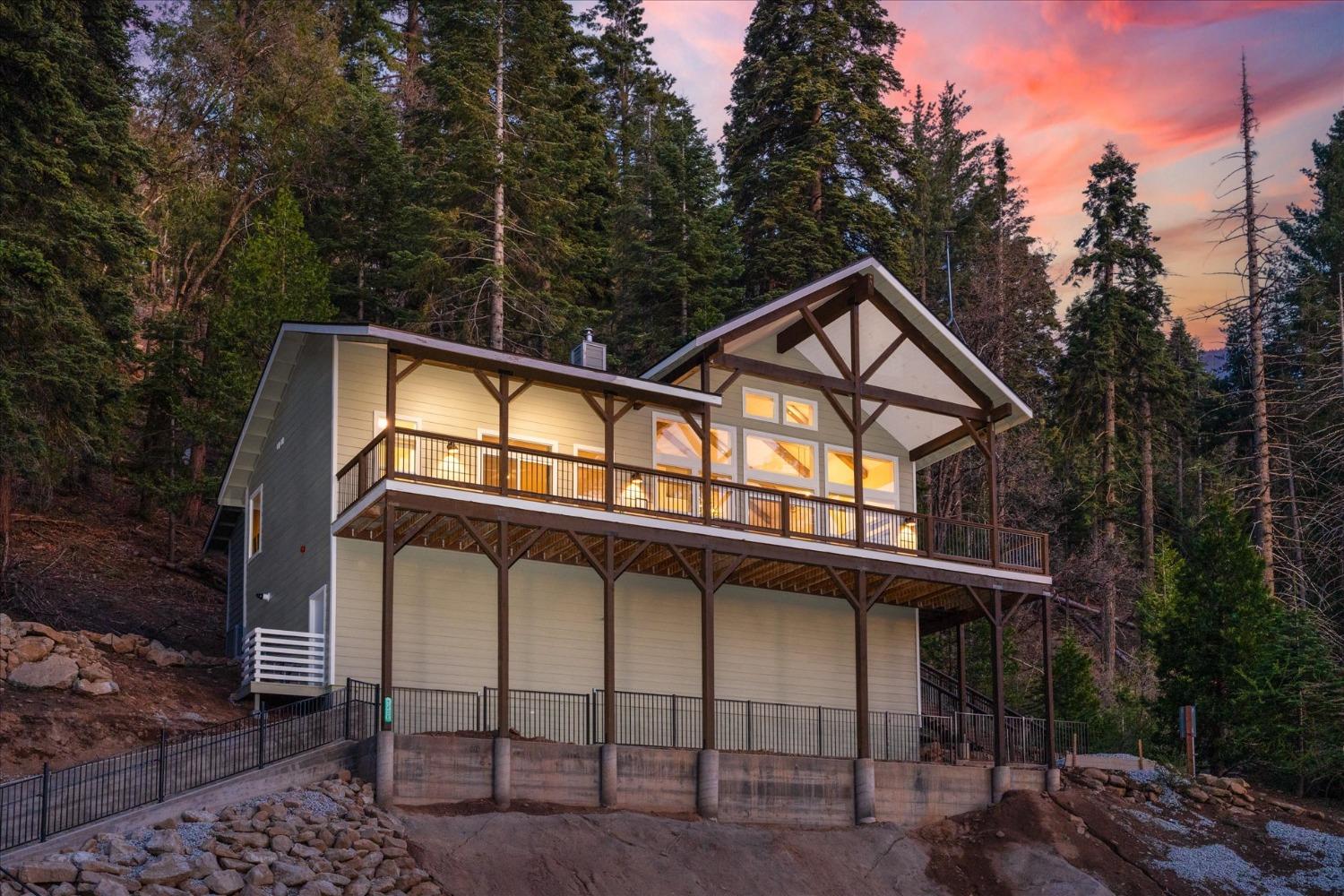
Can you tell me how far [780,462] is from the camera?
3600cm

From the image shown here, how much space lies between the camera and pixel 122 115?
128 ft

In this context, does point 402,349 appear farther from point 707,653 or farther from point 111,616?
point 111,616

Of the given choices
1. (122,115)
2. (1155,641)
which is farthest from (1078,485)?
(122,115)

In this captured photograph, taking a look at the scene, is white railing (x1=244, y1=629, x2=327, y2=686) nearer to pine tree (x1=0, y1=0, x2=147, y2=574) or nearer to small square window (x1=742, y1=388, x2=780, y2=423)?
pine tree (x1=0, y1=0, x2=147, y2=574)

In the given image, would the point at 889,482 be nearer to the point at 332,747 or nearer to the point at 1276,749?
the point at 1276,749

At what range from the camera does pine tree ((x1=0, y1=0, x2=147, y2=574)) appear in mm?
34875

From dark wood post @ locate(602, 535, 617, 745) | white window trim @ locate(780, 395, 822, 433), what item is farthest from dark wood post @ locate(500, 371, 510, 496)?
white window trim @ locate(780, 395, 822, 433)

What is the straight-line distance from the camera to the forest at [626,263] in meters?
36.7

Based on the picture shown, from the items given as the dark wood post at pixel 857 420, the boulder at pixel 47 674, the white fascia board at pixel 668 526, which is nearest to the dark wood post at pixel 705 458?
the white fascia board at pixel 668 526

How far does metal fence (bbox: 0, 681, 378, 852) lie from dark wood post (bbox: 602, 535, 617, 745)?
4.24m

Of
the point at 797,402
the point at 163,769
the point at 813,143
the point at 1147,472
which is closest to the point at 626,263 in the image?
the point at 813,143

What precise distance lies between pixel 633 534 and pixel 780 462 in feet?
22.6

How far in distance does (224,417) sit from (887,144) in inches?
1010

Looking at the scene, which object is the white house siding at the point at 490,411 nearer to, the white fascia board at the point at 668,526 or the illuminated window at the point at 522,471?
the illuminated window at the point at 522,471
